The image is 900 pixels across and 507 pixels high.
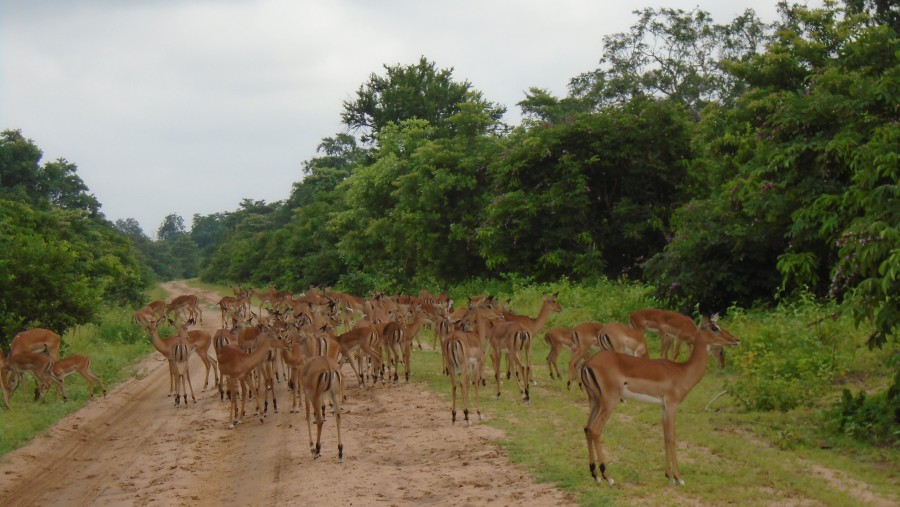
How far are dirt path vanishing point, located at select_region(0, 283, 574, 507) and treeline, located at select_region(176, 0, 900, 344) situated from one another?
446 cm

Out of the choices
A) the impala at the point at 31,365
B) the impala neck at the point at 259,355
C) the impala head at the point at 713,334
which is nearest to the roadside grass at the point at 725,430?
the impala at the point at 31,365

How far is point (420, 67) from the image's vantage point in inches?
1741

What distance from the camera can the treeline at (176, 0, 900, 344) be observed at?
13.8 meters

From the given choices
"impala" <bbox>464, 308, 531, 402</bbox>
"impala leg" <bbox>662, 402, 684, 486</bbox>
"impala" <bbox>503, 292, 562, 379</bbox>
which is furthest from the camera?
"impala" <bbox>503, 292, 562, 379</bbox>

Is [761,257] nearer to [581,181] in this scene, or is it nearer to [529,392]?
[529,392]

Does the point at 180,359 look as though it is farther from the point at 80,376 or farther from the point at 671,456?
the point at 671,456

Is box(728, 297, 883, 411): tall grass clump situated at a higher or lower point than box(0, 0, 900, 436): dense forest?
lower

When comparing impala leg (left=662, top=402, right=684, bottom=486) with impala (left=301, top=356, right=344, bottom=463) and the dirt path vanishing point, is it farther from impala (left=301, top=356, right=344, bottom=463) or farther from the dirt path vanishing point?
impala (left=301, top=356, right=344, bottom=463)

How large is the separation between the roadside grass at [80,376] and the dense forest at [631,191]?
3.49 feet

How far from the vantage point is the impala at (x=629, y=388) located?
761cm

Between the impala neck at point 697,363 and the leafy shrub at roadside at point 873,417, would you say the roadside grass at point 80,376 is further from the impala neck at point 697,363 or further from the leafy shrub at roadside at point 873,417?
the leafy shrub at roadside at point 873,417

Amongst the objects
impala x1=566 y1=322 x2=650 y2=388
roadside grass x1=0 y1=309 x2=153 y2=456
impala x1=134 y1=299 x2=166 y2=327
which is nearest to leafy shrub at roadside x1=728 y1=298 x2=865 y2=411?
impala x1=566 y1=322 x2=650 y2=388

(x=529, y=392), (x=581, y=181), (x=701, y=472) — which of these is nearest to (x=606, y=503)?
(x=701, y=472)

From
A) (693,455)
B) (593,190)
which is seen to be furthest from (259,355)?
(593,190)
